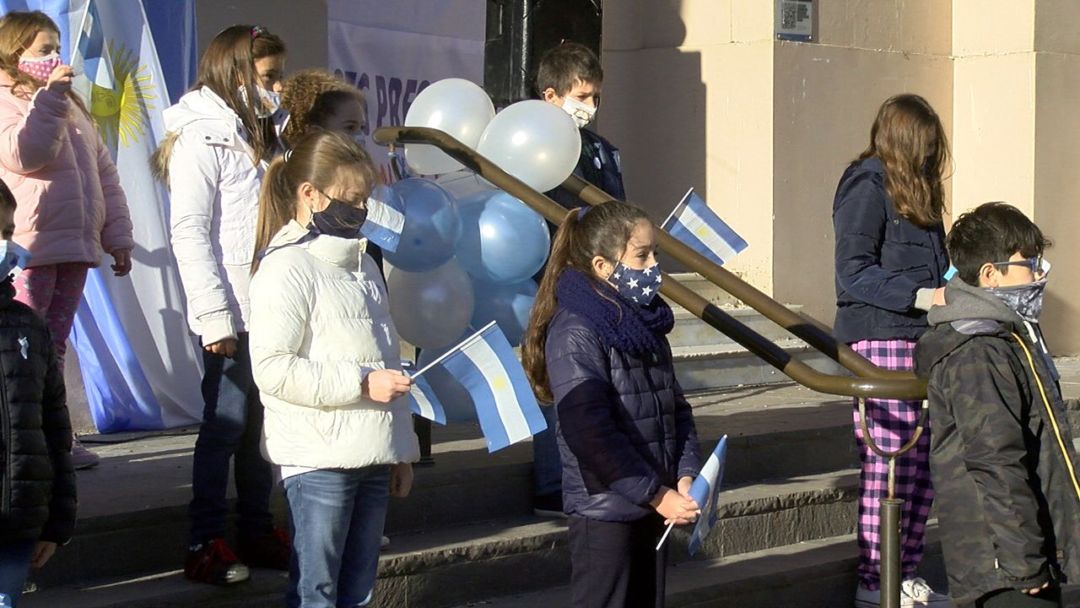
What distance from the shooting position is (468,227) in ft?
16.1

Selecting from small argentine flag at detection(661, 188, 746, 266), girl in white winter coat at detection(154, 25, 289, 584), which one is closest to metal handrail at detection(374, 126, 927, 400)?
small argentine flag at detection(661, 188, 746, 266)

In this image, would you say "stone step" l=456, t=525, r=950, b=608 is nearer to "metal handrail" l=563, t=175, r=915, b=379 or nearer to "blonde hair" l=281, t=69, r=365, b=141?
"metal handrail" l=563, t=175, r=915, b=379

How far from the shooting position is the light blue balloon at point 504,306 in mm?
4977

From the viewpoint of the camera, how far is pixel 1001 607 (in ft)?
13.2

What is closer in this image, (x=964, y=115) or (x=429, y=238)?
(x=429, y=238)

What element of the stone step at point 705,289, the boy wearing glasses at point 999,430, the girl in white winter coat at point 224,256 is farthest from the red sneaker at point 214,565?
the stone step at point 705,289

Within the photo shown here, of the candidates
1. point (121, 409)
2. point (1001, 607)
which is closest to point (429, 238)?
point (1001, 607)

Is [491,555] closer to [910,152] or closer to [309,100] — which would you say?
[309,100]

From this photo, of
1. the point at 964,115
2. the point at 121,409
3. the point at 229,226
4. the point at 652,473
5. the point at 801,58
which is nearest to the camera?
the point at 652,473

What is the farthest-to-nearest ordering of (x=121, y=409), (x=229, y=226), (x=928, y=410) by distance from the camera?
(x=121, y=409), (x=229, y=226), (x=928, y=410)

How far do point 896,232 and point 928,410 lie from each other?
108cm

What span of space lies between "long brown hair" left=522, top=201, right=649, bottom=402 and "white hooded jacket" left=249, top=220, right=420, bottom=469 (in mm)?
390

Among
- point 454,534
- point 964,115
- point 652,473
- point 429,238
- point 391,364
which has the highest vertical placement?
point 964,115

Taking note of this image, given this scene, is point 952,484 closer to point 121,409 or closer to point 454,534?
point 454,534
